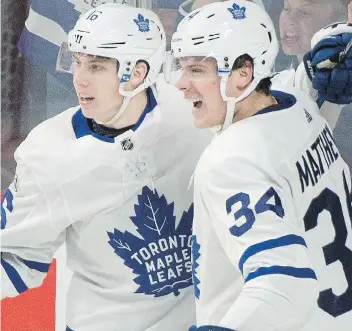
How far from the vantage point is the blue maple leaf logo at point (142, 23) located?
212 centimetres

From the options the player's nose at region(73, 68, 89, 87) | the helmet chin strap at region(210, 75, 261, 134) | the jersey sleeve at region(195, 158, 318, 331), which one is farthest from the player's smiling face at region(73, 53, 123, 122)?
the jersey sleeve at region(195, 158, 318, 331)

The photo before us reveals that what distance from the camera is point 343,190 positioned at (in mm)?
1902

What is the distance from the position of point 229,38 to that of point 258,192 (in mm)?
322

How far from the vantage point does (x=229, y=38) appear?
1847 mm

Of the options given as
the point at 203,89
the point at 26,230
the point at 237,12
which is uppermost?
the point at 237,12

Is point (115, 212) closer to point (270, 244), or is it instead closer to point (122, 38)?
point (122, 38)

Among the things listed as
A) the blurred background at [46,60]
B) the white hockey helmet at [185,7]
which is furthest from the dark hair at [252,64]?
the white hockey helmet at [185,7]

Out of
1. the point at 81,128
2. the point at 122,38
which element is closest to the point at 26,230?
the point at 81,128

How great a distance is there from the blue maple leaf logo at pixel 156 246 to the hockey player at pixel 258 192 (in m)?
0.30

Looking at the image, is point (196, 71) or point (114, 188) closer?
point (196, 71)

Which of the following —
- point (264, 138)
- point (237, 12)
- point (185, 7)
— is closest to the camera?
point (264, 138)

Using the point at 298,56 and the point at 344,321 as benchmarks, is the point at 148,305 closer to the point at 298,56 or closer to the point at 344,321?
the point at 344,321

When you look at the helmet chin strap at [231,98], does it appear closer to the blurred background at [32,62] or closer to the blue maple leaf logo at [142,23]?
the blue maple leaf logo at [142,23]

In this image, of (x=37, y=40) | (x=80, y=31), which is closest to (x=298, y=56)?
(x=80, y=31)
